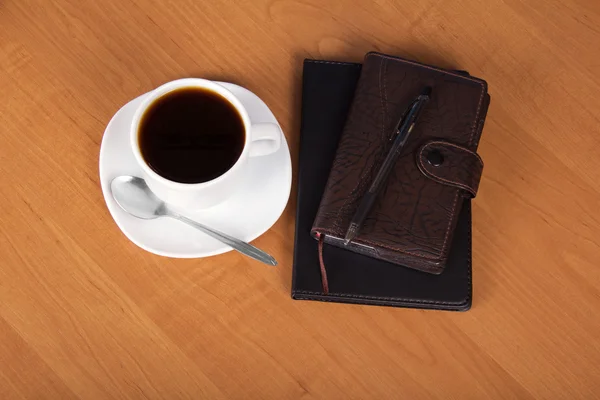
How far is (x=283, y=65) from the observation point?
75cm

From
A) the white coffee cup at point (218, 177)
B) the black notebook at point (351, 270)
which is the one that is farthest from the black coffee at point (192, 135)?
the black notebook at point (351, 270)

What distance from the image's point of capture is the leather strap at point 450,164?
2.14 ft

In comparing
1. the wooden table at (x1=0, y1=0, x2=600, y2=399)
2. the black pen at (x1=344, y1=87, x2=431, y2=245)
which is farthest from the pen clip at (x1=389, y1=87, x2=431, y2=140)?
the wooden table at (x1=0, y1=0, x2=600, y2=399)

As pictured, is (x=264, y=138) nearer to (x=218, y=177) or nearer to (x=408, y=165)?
(x=218, y=177)

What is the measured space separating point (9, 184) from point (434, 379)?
22.7 inches

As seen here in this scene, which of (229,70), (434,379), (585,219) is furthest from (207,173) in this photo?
(585,219)

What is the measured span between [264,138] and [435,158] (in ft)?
0.69

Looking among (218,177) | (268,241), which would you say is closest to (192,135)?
(218,177)

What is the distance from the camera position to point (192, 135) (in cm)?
60

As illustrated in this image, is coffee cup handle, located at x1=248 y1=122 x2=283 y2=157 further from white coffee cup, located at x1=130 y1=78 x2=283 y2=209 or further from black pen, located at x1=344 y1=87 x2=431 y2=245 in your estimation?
black pen, located at x1=344 y1=87 x2=431 y2=245

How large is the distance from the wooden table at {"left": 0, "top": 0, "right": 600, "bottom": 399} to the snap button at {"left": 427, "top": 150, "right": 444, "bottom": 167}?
4.3 inches

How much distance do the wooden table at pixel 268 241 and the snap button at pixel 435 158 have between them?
109mm

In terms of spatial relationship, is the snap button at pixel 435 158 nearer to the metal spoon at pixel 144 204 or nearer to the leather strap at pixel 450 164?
the leather strap at pixel 450 164

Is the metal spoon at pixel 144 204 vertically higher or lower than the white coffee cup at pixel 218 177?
lower
